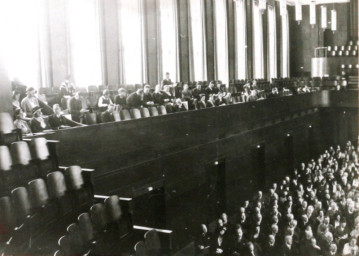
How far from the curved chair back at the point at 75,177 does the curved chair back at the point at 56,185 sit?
0.14 m

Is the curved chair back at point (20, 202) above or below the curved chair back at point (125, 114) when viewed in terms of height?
below

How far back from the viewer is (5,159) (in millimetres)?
5383

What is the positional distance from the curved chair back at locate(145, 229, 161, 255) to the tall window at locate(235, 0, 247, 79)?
18.5m

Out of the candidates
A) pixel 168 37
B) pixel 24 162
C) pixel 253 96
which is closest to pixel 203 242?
pixel 24 162

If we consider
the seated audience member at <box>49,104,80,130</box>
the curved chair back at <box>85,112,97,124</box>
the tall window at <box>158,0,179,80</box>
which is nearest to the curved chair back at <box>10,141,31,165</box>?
the seated audience member at <box>49,104,80,130</box>

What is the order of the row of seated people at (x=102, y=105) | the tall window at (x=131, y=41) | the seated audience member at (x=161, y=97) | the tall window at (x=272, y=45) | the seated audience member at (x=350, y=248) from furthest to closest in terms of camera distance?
1. the tall window at (x=272, y=45)
2. the tall window at (x=131, y=41)
3. the seated audience member at (x=161, y=97)
4. the row of seated people at (x=102, y=105)
5. the seated audience member at (x=350, y=248)

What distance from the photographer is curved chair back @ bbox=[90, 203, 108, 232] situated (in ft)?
17.0

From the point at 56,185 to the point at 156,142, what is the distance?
3.54 metres

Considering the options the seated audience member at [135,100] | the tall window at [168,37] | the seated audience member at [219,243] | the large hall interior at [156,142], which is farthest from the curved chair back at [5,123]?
the tall window at [168,37]

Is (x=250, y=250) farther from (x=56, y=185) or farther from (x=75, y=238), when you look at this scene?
(x=75, y=238)

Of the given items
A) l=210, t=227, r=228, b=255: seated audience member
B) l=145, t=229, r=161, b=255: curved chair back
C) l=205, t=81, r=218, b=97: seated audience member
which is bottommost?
l=210, t=227, r=228, b=255: seated audience member

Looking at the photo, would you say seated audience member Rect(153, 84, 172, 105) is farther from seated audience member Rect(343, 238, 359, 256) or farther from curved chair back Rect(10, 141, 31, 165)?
curved chair back Rect(10, 141, 31, 165)

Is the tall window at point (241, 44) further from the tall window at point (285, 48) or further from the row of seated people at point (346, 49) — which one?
the row of seated people at point (346, 49)

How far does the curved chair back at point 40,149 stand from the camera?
228 inches
